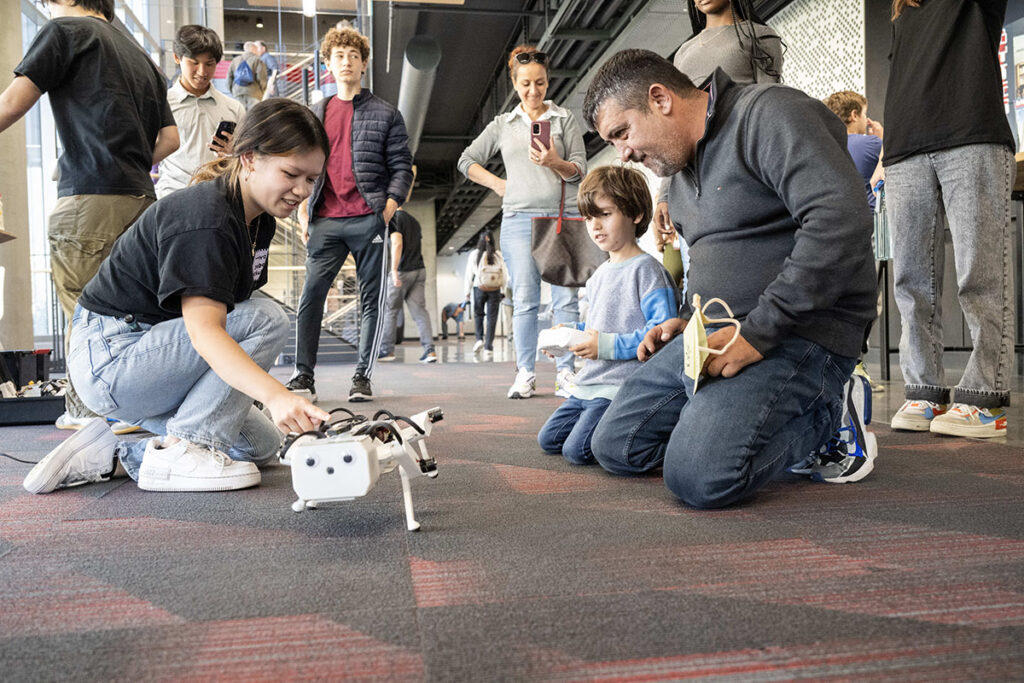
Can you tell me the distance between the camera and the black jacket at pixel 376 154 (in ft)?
11.0

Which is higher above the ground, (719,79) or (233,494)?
(719,79)

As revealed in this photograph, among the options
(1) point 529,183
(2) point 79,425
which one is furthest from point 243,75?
(2) point 79,425

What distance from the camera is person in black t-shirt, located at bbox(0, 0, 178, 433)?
227 cm

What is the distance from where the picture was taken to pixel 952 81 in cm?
221

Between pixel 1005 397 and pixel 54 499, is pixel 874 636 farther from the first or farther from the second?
pixel 1005 397

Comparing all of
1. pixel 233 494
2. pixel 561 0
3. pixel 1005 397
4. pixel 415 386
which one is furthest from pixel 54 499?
pixel 561 0

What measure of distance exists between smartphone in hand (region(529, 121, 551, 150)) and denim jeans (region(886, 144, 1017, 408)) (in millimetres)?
1369

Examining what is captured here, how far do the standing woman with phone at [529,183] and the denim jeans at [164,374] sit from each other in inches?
67.9

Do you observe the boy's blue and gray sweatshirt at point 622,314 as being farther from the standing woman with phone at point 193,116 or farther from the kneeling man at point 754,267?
the standing woman with phone at point 193,116

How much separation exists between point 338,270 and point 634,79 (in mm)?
2141

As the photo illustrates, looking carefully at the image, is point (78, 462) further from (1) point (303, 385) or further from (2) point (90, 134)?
(1) point (303, 385)

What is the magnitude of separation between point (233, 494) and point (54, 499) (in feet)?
1.08

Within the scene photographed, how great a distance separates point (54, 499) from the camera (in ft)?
5.16

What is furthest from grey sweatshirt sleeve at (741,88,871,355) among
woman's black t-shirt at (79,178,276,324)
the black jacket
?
the black jacket
